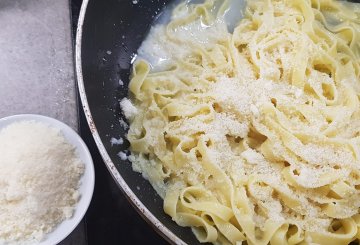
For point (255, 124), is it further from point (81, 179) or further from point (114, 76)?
point (81, 179)

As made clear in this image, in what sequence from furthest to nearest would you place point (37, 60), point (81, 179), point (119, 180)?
1. point (37, 60)
2. point (81, 179)
3. point (119, 180)

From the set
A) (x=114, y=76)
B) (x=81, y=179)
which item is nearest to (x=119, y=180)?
(x=81, y=179)

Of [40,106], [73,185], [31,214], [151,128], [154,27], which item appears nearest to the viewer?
[31,214]

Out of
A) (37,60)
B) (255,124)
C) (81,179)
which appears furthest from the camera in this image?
(37,60)

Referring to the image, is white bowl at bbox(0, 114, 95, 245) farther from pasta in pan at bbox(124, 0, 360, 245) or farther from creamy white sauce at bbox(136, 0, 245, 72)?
creamy white sauce at bbox(136, 0, 245, 72)

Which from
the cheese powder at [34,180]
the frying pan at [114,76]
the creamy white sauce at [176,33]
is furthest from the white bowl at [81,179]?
the creamy white sauce at [176,33]

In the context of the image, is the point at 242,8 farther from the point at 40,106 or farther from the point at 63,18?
the point at 40,106

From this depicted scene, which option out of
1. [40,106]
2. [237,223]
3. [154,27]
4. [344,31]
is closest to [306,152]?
[237,223]
